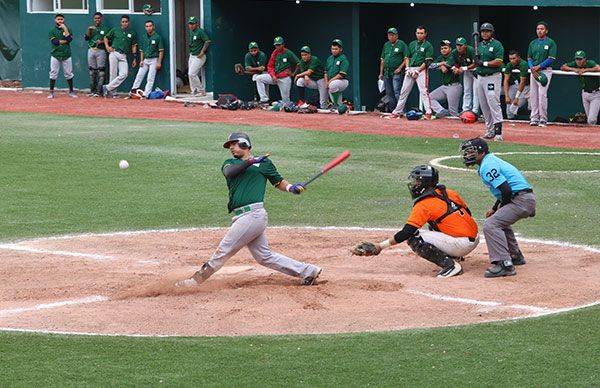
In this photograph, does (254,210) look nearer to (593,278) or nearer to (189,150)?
(593,278)

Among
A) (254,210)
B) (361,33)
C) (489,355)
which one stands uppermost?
(361,33)

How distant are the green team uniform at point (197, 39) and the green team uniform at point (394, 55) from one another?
201 inches

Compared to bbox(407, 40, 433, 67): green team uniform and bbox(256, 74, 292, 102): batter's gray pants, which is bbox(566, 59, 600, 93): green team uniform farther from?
bbox(256, 74, 292, 102): batter's gray pants

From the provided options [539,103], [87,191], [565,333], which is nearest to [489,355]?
Answer: [565,333]

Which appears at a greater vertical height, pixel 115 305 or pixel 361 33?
pixel 361 33

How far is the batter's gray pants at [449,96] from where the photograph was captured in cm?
2694

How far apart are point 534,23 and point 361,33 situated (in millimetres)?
4342

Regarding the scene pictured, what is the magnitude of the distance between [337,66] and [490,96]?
259 inches

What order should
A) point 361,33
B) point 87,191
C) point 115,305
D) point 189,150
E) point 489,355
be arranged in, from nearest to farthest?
point 489,355, point 115,305, point 87,191, point 189,150, point 361,33

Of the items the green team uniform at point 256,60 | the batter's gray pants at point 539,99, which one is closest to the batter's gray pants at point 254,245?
the batter's gray pants at point 539,99

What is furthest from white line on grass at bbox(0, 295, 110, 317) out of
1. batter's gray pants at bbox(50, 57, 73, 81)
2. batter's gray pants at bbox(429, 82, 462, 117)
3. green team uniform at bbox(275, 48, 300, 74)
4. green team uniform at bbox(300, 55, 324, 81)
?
batter's gray pants at bbox(50, 57, 73, 81)

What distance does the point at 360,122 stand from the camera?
26.5 m

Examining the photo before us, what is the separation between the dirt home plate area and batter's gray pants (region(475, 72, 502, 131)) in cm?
960

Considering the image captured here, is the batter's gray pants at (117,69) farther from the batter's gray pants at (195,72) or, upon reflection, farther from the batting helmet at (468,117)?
the batting helmet at (468,117)
